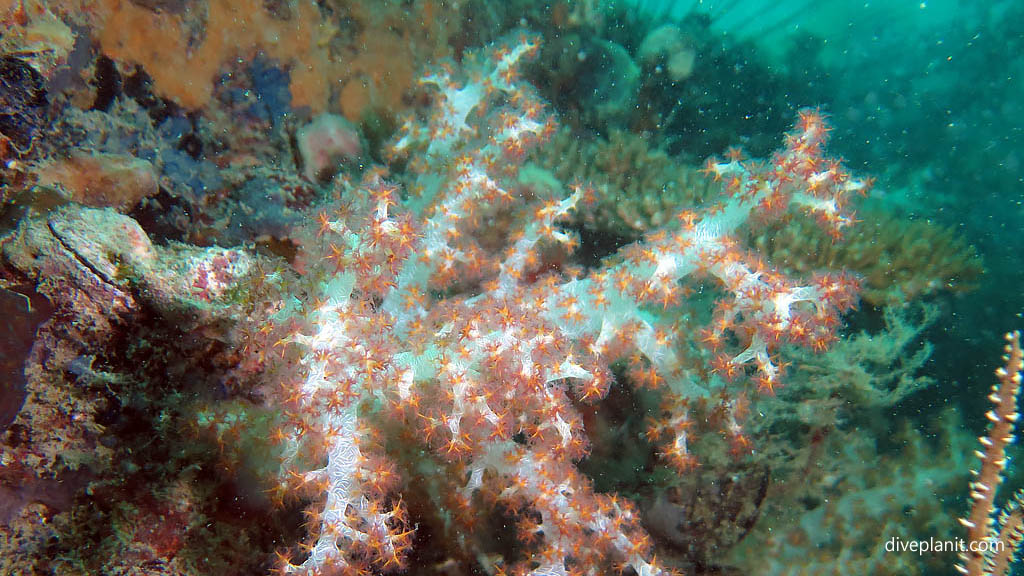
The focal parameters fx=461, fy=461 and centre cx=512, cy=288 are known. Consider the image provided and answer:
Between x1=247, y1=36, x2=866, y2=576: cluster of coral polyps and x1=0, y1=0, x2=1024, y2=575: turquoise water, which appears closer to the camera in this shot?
x1=0, y1=0, x2=1024, y2=575: turquoise water

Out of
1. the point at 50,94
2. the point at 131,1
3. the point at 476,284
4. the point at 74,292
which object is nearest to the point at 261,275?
the point at 74,292

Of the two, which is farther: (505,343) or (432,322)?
(432,322)

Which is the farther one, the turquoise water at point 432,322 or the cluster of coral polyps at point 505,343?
the cluster of coral polyps at point 505,343
